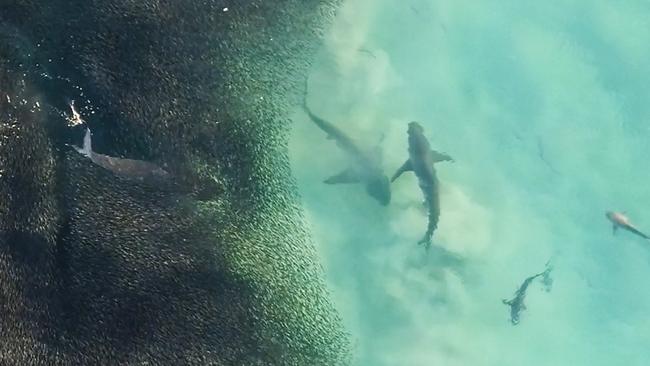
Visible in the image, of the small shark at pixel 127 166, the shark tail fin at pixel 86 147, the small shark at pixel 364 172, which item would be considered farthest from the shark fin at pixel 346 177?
the shark tail fin at pixel 86 147

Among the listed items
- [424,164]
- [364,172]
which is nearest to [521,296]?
[424,164]

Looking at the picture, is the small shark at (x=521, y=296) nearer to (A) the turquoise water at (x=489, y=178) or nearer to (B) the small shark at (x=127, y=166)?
(A) the turquoise water at (x=489, y=178)

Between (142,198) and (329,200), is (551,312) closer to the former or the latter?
(329,200)

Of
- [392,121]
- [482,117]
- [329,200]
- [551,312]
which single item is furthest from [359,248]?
[551,312]

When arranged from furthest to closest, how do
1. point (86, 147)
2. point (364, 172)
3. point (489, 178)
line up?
1. point (489, 178)
2. point (364, 172)
3. point (86, 147)

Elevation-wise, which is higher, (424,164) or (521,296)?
(424,164)

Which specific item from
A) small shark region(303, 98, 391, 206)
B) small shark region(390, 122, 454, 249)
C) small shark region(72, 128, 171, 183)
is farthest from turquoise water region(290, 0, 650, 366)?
small shark region(72, 128, 171, 183)

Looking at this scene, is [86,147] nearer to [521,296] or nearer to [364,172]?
[364,172]
